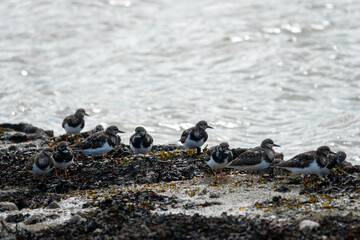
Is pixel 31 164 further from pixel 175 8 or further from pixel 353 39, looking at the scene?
pixel 175 8

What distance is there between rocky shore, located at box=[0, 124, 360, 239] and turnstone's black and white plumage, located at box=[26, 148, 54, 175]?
7.2 inches

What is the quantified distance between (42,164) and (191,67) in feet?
33.5

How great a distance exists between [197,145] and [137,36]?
11649mm

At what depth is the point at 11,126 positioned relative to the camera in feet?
39.4

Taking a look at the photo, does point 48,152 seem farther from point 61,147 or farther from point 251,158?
point 251,158

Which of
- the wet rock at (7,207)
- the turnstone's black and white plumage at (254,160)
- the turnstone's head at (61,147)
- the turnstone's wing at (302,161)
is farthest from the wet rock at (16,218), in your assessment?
the turnstone's wing at (302,161)

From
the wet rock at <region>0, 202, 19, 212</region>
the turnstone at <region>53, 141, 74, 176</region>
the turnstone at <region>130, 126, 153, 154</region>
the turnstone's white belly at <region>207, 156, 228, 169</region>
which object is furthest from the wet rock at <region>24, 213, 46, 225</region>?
the turnstone at <region>130, 126, 153, 154</region>

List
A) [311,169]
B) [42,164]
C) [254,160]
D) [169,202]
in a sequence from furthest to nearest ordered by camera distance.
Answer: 1. [42,164]
2. [254,160]
3. [311,169]
4. [169,202]

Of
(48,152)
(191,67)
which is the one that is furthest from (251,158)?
(191,67)

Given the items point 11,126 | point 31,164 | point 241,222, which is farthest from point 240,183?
point 11,126

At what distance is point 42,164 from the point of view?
7730 millimetres

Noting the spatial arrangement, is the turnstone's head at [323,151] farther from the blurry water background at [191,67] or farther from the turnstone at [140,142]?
the blurry water background at [191,67]

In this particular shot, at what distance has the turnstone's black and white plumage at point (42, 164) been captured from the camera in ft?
25.4

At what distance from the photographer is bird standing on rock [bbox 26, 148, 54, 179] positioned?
773 cm
